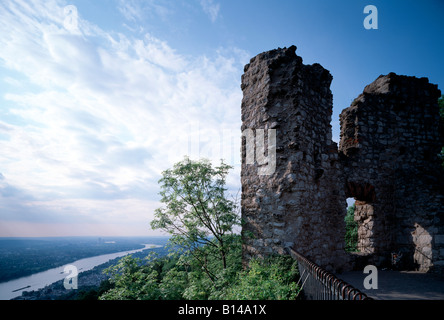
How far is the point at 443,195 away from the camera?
6.64 meters

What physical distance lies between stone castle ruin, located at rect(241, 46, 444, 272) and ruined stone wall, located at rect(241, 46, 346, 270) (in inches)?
1.0

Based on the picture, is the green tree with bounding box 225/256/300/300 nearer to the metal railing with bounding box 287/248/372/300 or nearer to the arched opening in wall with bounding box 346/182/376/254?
the metal railing with bounding box 287/248/372/300

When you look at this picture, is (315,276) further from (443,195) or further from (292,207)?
(443,195)

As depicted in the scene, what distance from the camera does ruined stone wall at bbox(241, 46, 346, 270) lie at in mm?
5266

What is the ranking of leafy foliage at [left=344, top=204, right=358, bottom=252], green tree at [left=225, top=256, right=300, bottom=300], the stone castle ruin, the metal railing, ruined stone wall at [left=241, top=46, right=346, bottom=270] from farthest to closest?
leafy foliage at [left=344, top=204, right=358, bottom=252] < the stone castle ruin < ruined stone wall at [left=241, top=46, right=346, bottom=270] < green tree at [left=225, top=256, right=300, bottom=300] < the metal railing

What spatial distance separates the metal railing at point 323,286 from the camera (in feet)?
6.90

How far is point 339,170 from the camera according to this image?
666cm

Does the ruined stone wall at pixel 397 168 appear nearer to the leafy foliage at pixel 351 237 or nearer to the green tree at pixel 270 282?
the green tree at pixel 270 282

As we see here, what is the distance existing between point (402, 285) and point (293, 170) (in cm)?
367

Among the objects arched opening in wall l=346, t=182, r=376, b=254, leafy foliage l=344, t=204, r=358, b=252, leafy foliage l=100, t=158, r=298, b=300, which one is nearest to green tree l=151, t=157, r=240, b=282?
leafy foliage l=100, t=158, r=298, b=300

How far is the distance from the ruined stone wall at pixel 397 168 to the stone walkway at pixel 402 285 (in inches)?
32.7

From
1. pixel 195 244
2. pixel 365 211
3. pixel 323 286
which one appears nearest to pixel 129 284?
pixel 195 244

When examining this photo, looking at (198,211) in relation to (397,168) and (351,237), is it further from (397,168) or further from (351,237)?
(351,237)
